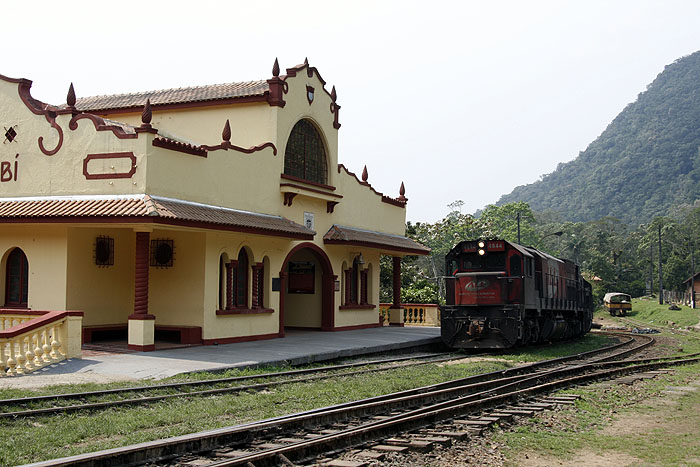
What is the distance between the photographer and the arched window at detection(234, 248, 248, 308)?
839 inches

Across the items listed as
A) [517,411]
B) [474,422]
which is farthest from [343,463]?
[517,411]

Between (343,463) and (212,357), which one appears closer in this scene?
(343,463)

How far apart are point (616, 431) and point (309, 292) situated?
17.5m

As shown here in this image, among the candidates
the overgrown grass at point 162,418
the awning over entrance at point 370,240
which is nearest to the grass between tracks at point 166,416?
the overgrown grass at point 162,418

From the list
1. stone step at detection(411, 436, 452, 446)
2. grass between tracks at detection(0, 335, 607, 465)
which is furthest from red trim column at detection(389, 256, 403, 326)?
stone step at detection(411, 436, 452, 446)

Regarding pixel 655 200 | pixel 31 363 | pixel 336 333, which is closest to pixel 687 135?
pixel 655 200

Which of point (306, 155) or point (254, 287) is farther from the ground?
point (306, 155)

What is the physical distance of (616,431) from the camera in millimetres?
10172

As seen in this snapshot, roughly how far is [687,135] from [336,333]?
188 meters

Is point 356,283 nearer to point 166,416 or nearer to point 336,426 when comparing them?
point 166,416

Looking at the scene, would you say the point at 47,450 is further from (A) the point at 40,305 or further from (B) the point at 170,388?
(A) the point at 40,305

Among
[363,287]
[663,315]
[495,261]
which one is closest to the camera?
[495,261]

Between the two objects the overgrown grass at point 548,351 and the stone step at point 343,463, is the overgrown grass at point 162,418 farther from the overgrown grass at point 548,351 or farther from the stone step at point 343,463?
the overgrown grass at point 548,351

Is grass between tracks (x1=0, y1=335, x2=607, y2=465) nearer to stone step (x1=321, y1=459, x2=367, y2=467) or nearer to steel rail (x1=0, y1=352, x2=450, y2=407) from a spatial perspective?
steel rail (x1=0, y1=352, x2=450, y2=407)
